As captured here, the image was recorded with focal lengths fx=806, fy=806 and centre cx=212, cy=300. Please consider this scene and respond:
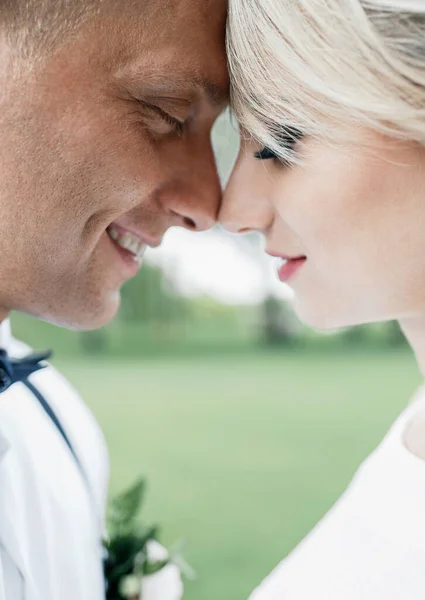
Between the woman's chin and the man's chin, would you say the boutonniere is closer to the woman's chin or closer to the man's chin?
the man's chin

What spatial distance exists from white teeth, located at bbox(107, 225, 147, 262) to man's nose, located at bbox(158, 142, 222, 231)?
0.35 ft

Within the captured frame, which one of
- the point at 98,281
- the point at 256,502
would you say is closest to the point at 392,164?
the point at 98,281

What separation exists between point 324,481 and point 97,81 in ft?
18.7

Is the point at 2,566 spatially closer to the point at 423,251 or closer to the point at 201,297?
the point at 423,251

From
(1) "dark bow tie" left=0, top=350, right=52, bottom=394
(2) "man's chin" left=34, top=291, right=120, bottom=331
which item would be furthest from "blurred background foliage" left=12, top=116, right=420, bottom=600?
(1) "dark bow tie" left=0, top=350, right=52, bottom=394

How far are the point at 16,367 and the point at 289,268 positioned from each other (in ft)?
1.69

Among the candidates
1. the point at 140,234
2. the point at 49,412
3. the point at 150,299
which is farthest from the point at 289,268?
the point at 150,299

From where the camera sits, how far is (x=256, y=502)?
20.1 ft

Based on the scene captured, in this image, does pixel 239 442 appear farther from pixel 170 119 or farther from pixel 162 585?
pixel 170 119

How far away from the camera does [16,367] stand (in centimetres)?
143

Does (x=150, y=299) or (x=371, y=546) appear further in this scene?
(x=150, y=299)

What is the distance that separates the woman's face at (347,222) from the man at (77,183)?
0.16 m

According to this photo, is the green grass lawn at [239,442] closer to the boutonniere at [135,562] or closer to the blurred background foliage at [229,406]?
the blurred background foliage at [229,406]

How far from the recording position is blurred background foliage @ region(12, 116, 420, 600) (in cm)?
552
